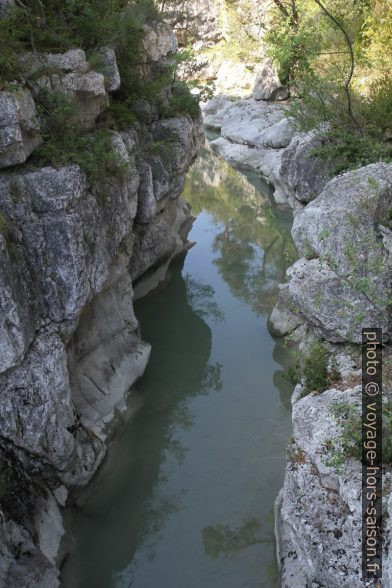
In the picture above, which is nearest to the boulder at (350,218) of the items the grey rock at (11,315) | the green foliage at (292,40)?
the grey rock at (11,315)

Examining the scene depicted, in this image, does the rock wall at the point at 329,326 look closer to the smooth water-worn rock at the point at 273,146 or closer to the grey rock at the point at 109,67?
the smooth water-worn rock at the point at 273,146

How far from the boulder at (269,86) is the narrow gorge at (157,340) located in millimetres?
15715

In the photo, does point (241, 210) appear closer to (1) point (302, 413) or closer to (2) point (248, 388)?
(2) point (248, 388)

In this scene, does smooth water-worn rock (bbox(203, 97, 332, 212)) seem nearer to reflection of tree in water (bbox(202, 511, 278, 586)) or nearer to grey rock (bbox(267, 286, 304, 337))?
grey rock (bbox(267, 286, 304, 337))

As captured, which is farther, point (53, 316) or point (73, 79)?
point (73, 79)

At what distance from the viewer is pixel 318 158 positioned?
14164 mm

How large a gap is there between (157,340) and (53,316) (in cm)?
660

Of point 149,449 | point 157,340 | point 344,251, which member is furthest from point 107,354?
point 344,251

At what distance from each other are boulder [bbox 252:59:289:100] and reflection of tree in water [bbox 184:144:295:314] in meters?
5.48

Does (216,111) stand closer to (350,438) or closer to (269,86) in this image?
(269,86)

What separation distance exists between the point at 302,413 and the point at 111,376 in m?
5.38

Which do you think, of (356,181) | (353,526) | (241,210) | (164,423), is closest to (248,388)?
(164,423)

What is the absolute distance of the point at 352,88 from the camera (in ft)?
51.8

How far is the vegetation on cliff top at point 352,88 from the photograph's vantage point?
13547mm
